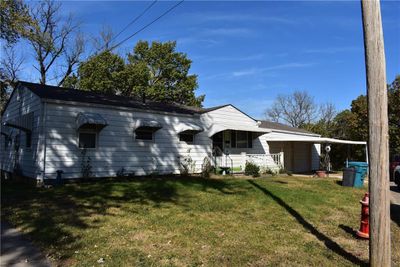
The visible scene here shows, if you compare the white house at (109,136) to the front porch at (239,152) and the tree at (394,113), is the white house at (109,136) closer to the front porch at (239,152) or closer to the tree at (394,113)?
the front porch at (239,152)

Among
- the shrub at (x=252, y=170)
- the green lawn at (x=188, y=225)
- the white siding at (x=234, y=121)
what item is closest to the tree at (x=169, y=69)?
the white siding at (x=234, y=121)

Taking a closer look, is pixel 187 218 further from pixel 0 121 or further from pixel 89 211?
pixel 0 121

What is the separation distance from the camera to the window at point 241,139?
66.6 ft

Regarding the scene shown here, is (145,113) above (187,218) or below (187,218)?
above

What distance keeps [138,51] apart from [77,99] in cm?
2730

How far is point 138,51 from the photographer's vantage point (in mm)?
40000

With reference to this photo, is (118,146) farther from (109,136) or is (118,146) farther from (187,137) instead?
(187,137)

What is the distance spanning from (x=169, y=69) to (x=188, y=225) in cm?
3340

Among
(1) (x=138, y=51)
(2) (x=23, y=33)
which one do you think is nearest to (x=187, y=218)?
(2) (x=23, y=33)

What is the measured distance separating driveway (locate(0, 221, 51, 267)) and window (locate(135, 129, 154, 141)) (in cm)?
912

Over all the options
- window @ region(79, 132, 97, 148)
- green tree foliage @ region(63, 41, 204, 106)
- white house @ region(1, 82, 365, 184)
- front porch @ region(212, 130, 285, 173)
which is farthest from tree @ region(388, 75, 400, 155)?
window @ region(79, 132, 97, 148)

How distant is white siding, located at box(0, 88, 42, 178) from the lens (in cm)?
1311

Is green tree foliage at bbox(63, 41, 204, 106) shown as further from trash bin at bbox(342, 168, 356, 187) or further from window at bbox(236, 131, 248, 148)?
trash bin at bbox(342, 168, 356, 187)

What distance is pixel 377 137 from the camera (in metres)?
4.45
